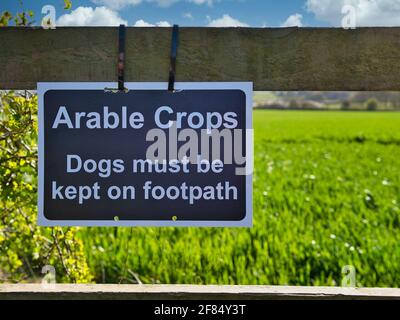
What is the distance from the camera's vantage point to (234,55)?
1740 millimetres

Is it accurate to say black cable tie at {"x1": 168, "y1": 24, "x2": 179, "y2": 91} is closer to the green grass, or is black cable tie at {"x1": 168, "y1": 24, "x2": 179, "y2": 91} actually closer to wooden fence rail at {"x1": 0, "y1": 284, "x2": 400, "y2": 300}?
wooden fence rail at {"x1": 0, "y1": 284, "x2": 400, "y2": 300}

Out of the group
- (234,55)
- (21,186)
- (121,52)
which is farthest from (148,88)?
(21,186)

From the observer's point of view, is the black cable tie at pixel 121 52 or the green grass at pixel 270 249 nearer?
the black cable tie at pixel 121 52

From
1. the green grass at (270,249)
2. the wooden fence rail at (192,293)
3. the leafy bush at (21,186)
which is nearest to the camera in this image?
the wooden fence rail at (192,293)

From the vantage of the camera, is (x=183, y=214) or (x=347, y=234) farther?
(x=347, y=234)

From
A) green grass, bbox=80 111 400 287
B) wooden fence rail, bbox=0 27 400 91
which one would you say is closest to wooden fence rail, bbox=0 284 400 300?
wooden fence rail, bbox=0 27 400 91

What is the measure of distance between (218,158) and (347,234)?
3.83 m

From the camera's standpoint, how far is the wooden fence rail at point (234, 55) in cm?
174

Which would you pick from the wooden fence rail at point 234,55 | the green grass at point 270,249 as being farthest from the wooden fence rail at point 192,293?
the green grass at point 270,249

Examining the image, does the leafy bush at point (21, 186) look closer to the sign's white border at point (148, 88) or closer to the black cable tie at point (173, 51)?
the sign's white border at point (148, 88)

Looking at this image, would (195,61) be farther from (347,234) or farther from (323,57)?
(347,234)

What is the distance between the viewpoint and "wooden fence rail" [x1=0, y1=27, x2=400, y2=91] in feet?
5.72

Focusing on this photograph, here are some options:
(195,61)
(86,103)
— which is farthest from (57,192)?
(195,61)
